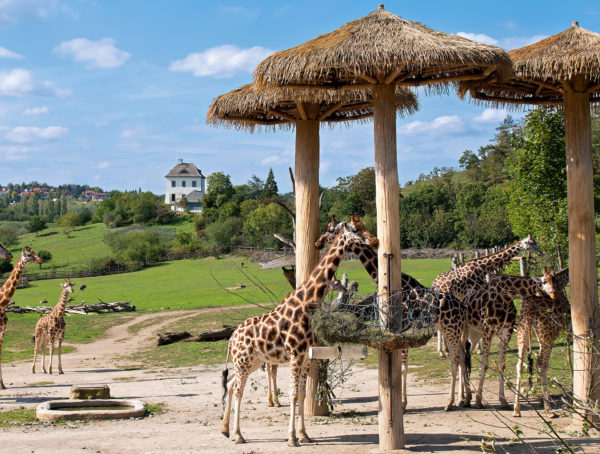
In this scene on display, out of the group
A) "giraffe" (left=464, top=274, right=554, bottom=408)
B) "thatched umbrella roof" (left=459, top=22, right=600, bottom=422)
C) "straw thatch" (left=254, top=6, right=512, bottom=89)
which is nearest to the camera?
"straw thatch" (left=254, top=6, right=512, bottom=89)

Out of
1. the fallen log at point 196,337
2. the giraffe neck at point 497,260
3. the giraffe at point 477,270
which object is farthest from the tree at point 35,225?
the giraffe neck at point 497,260

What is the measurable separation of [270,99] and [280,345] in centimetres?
Result: 404

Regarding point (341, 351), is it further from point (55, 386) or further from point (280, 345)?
point (55, 386)

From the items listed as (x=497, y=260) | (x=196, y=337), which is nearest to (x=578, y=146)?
(x=497, y=260)

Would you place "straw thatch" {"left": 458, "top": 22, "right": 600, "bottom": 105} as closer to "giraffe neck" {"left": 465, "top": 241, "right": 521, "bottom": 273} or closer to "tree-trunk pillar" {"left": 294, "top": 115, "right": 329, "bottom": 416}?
"tree-trunk pillar" {"left": 294, "top": 115, "right": 329, "bottom": 416}

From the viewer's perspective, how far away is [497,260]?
51.1ft

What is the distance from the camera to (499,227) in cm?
5931

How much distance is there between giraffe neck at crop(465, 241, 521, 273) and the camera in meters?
15.5

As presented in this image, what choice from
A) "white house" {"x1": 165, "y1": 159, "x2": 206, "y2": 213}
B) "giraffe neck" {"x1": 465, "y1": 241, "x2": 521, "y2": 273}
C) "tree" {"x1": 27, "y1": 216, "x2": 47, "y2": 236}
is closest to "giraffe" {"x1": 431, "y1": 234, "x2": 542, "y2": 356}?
"giraffe neck" {"x1": 465, "y1": 241, "x2": 521, "y2": 273}

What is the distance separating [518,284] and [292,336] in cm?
605

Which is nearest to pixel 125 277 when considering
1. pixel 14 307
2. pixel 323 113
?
pixel 14 307

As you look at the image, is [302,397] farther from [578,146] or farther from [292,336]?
[578,146]

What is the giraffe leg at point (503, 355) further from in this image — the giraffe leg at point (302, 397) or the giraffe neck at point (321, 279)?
the giraffe leg at point (302, 397)

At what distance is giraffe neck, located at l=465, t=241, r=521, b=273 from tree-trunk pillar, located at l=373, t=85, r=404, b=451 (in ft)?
23.4
